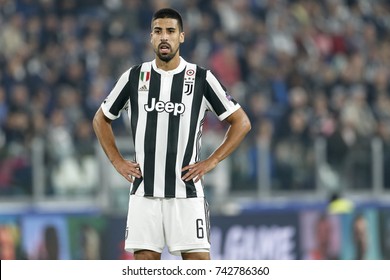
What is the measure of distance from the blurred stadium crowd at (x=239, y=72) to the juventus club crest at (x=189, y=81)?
6963mm

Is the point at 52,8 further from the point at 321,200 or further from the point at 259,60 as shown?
the point at 321,200

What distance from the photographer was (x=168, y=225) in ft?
26.2

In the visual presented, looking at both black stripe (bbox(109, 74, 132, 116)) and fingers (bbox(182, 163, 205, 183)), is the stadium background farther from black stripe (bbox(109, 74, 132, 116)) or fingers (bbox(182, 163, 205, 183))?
fingers (bbox(182, 163, 205, 183))

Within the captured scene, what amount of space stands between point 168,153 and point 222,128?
873 centimetres

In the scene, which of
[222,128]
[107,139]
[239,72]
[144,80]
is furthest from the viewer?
[239,72]

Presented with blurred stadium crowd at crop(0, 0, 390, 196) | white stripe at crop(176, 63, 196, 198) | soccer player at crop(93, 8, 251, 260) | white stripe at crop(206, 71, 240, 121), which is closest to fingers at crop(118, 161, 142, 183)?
soccer player at crop(93, 8, 251, 260)

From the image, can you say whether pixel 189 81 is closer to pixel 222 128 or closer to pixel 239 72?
pixel 222 128

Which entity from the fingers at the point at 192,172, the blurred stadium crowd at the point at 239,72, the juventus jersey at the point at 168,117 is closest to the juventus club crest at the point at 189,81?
the juventus jersey at the point at 168,117

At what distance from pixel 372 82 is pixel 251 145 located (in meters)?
4.43

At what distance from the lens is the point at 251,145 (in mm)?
15281

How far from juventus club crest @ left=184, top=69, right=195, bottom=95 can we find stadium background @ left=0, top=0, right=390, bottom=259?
21.2 feet

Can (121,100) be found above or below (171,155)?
above

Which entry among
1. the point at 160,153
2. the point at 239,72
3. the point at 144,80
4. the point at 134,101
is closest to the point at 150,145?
the point at 160,153

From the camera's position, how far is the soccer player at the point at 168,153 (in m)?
7.95
